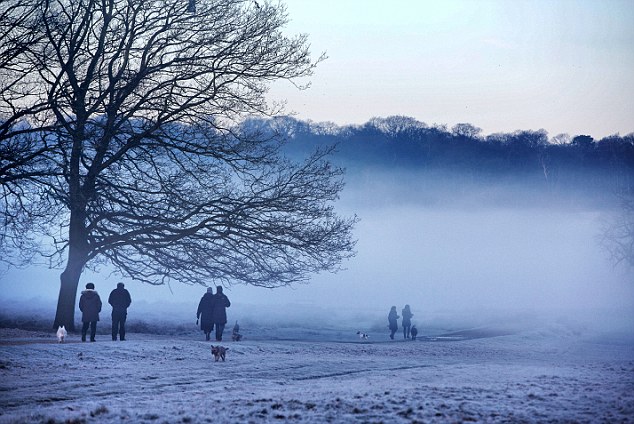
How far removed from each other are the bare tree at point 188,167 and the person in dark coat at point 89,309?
10.2ft

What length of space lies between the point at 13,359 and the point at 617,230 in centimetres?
5412

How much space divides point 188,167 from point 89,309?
6.20 m

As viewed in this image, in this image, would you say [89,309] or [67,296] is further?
[67,296]

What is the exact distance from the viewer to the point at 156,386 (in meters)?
15.2

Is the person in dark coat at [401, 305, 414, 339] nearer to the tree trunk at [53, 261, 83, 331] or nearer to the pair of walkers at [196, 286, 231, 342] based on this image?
the pair of walkers at [196, 286, 231, 342]

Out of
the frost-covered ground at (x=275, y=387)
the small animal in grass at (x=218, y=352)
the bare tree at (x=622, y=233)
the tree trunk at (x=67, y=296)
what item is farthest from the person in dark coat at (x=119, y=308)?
the bare tree at (x=622, y=233)

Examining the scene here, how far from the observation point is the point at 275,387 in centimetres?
1533

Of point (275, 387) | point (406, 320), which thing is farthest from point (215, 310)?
point (406, 320)

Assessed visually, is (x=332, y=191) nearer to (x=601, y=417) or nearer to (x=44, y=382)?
(x=44, y=382)

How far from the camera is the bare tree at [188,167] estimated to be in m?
26.2

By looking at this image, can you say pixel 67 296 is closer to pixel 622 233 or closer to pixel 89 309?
pixel 89 309

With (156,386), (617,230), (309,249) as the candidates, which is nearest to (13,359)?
(156,386)

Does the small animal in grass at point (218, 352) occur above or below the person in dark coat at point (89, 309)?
below

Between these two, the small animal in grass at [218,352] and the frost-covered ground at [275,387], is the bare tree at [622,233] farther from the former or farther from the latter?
the small animal in grass at [218,352]
